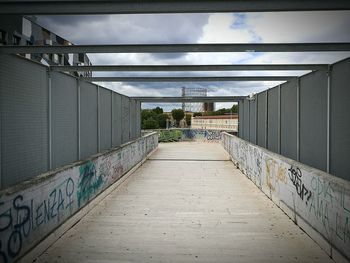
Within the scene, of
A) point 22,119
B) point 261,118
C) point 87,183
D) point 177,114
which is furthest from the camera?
point 177,114

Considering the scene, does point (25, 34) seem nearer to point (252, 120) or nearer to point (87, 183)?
point (87, 183)

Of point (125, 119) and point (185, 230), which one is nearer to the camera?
point (185, 230)

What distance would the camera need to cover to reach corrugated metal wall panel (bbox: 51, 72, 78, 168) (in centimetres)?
733

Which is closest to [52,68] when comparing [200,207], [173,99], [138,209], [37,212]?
[37,212]

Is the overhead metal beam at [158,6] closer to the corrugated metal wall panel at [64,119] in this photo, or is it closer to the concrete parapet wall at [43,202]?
the concrete parapet wall at [43,202]

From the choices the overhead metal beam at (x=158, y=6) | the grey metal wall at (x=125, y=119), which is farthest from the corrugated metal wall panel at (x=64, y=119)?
the grey metal wall at (x=125, y=119)

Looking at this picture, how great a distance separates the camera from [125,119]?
16297 millimetres

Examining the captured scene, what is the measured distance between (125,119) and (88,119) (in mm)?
6528

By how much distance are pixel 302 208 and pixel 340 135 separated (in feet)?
5.15

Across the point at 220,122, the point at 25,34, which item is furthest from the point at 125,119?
the point at 220,122

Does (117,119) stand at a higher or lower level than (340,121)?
higher

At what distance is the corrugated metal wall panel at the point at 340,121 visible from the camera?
6316 millimetres

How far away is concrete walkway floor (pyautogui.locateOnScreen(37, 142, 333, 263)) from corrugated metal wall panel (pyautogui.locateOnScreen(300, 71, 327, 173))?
4.93 feet

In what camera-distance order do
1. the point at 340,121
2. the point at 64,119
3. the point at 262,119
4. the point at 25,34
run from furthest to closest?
the point at 25,34 → the point at 262,119 → the point at 64,119 → the point at 340,121
